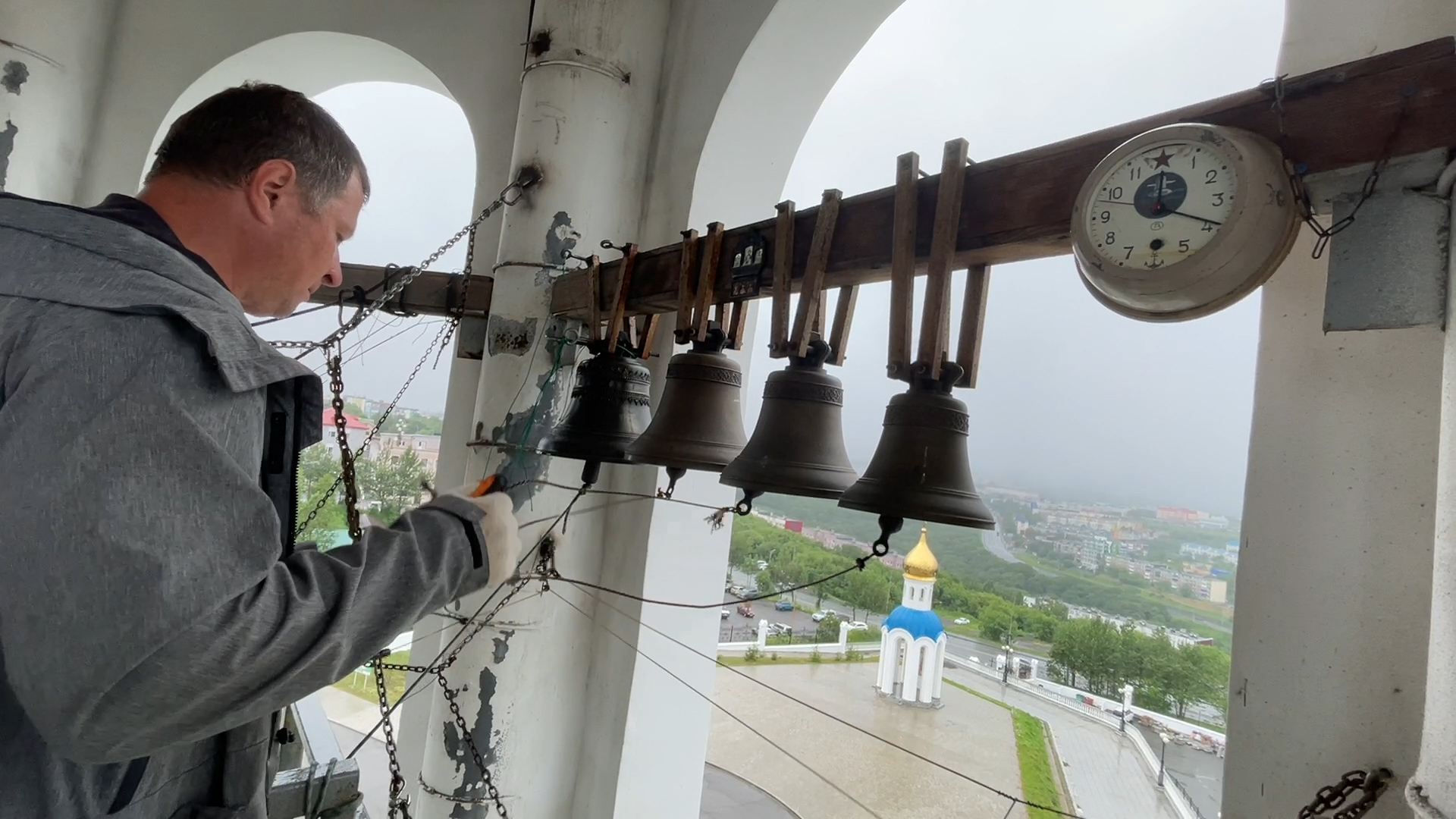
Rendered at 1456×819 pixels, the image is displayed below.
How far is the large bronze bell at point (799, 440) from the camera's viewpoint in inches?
50.2

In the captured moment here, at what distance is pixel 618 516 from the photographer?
2.30m

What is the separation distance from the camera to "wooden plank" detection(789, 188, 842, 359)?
1.30 m

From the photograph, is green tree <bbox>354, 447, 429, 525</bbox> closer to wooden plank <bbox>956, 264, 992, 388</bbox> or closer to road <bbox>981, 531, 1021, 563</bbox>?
road <bbox>981, 531, 1021, 563</bbox>

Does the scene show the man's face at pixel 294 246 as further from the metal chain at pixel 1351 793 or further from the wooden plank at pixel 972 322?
the metal chain at pixel 1351 793

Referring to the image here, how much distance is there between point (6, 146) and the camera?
2.84m

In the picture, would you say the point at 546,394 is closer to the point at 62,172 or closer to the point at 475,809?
the point at 475,809

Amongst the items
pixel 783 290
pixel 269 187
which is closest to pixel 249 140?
pixel 269 187

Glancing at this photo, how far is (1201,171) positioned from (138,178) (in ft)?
12.2

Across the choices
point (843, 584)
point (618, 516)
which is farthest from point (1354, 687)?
point (618, 516)

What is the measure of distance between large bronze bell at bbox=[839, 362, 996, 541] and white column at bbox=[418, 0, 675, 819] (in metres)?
1.28

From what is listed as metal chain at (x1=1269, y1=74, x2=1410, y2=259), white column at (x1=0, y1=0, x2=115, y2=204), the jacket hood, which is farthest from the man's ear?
white column at (x1=0, y1=0, x2=115, y2=204)

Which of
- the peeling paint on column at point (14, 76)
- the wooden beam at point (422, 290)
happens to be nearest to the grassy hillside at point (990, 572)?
the wooden beam at point (422, 290)

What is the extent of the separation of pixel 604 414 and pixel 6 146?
282cm

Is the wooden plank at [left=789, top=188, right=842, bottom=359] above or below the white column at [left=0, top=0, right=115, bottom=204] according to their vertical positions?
below
